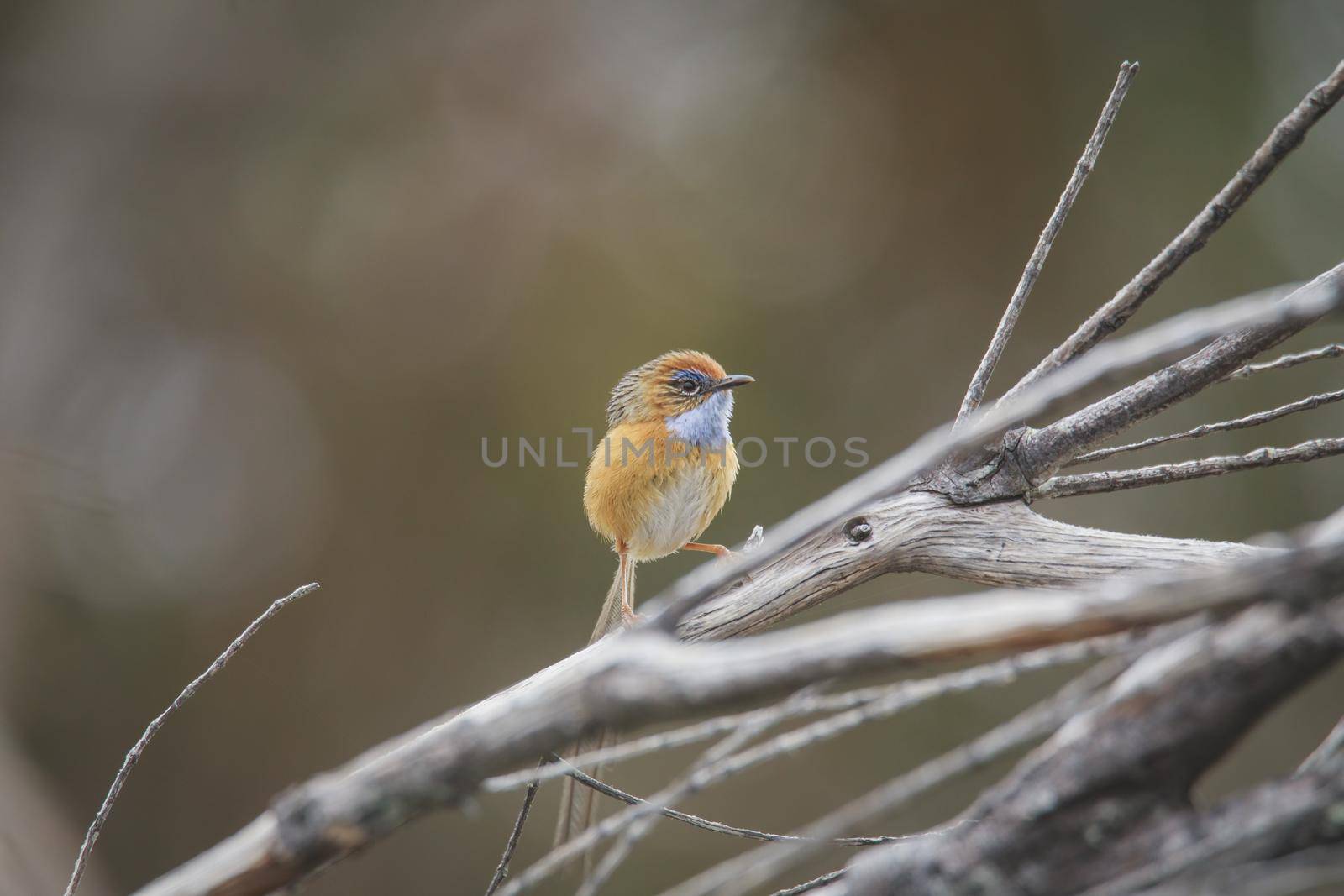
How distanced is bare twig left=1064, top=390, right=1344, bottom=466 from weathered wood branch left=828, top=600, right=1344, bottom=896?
1.10 metres

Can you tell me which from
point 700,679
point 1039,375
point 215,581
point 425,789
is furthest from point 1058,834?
point 215,581

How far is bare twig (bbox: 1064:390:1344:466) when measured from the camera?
6.63 ft

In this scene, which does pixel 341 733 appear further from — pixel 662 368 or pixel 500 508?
pixel 662 368

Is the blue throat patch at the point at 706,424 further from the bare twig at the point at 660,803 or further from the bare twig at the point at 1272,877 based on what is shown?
the bare twig at the point at 1272,877

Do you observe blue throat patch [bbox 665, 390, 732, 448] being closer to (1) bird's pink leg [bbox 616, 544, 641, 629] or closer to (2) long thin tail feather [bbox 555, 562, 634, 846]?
(1) bird's pink leg [bbox 616, 544, 641, 629]

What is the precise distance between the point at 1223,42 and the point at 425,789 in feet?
25.1

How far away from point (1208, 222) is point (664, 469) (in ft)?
9.04

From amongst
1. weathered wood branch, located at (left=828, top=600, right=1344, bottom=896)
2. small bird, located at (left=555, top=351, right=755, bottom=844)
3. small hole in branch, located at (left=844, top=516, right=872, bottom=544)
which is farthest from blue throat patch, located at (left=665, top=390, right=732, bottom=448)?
weathered wood branch, located at (left=828, top=600, right=1344, bottom=896)

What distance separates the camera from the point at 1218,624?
1.13m

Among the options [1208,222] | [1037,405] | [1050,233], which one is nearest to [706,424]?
[1050,233]

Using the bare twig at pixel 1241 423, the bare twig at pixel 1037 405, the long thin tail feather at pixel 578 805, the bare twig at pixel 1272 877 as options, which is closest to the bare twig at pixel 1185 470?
the bare twig at pixel 1241 423

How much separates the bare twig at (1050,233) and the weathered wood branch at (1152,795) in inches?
43.2

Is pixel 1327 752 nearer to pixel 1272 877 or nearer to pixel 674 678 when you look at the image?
pixel 1272 877

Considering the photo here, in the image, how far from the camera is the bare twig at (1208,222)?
1.66 m
